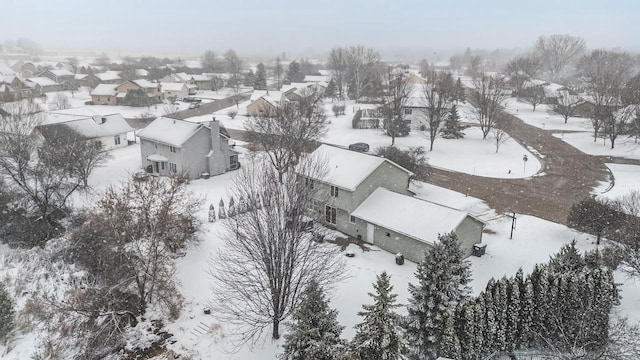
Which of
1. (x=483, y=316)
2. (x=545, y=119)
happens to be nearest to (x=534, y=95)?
(x=545, y=119)

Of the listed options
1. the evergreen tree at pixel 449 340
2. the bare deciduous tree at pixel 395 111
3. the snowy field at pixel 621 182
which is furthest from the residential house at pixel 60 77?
the evergreen tree at pixel 449 340

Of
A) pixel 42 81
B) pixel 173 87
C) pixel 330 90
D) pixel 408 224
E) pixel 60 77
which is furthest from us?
pixel 60 77

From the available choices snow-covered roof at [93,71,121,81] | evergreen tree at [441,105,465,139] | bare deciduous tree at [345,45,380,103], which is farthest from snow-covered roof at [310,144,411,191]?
snow-covered roof at [93,71,121,81]

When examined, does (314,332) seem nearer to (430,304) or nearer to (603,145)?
(430,304)

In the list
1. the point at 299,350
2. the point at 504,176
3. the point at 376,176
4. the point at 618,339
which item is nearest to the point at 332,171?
the point at 376,176

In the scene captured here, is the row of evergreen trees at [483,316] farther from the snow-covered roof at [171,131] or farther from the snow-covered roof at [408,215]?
the snow-covered roof at [171,131]

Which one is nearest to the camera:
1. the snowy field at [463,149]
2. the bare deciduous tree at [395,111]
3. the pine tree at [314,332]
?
the pine tree at [314,332]
